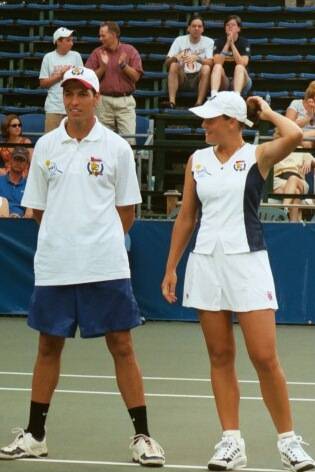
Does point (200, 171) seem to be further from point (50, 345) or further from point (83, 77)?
point (50, 345)

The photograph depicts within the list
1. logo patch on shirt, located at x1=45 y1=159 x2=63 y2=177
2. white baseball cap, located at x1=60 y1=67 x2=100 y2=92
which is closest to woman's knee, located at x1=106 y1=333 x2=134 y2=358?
logo patch on shirt, located at x1=45 y1=159 x2=63 y2=177

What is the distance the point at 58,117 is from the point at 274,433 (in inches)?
376

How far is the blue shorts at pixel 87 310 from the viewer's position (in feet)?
20.9

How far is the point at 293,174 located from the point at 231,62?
2.96 metres

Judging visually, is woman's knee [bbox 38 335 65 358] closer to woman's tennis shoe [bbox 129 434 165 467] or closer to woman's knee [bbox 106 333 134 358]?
woman's knee [bbox 106 333 134 358]

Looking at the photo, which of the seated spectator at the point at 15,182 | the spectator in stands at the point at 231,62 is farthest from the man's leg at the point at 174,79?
Answer: the seated spectator at the point at 15,182

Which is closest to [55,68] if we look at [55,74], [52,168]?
[55,74]

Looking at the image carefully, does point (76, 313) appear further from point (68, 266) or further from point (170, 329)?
point (170, 329)

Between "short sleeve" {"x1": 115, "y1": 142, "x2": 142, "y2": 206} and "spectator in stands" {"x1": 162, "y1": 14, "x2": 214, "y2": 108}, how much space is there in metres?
9.97

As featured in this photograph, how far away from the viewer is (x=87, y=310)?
638 cm

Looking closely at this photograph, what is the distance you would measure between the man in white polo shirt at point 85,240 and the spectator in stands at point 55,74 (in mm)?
9650

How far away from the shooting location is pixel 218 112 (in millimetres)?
6293

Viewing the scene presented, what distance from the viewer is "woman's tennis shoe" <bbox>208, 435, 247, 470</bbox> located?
622 centimetres

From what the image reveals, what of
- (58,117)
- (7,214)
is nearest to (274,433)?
(7,214)
